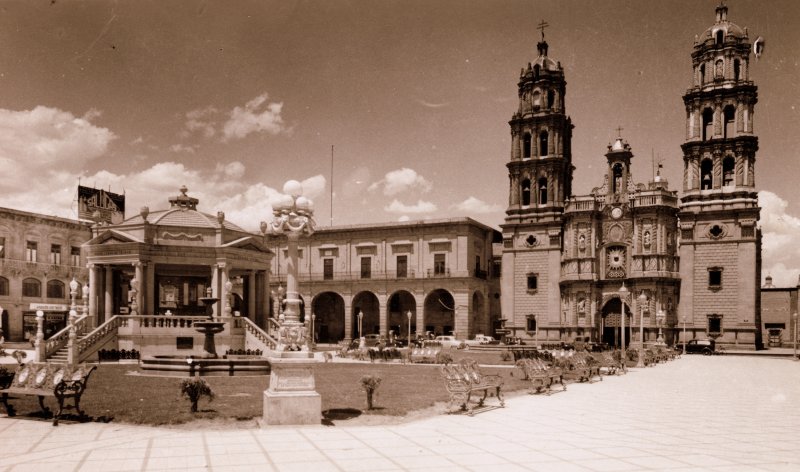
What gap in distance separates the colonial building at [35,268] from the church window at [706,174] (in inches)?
1769

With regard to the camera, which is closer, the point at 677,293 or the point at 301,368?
the point at 301,368

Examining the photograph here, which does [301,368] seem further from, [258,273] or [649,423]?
[258,273]

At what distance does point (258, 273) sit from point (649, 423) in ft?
83.7

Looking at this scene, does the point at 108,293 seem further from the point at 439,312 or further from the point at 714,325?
the point at 714,325

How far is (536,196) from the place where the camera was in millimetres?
51688

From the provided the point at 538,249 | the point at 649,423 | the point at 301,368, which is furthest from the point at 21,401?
the point at 538,249

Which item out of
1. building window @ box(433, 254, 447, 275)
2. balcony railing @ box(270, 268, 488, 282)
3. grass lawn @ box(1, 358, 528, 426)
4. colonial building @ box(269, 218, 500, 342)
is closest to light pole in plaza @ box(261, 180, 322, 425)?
grass lawn @ box(1, 358, 528, 426)

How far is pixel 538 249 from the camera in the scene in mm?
51094

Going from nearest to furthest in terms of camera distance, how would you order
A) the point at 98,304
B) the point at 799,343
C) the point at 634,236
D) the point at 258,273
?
the point at 98,304
the point at 258,273
the point at 634,236
the point at 799,343

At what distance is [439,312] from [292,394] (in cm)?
4435

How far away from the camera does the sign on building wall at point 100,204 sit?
55625 mm

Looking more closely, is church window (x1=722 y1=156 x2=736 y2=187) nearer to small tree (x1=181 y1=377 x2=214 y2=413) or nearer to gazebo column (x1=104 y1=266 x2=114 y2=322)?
gazebo column (x1=104 y1=266 x2=114 y2=322)

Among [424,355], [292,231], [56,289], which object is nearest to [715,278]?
[424,355]

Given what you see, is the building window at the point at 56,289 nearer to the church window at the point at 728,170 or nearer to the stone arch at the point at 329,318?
the stone arch at the point at 329,318
